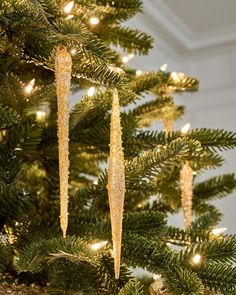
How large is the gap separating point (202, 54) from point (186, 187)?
1.22 metres

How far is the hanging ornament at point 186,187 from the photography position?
725mm

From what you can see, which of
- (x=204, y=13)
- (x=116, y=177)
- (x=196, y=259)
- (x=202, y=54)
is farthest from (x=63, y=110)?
(x=202, y=54)

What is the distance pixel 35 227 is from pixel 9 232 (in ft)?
0.09

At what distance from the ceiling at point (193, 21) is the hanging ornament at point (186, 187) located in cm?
101

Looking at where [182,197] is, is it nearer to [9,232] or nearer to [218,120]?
[9,232]

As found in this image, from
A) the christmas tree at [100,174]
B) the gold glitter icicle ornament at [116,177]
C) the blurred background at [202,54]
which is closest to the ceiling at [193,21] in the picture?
the blurred background at [202,54]

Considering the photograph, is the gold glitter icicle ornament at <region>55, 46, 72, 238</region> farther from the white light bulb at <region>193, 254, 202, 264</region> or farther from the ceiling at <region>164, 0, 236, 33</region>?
the ceiling at <region>164, 0, 236, 33</region>

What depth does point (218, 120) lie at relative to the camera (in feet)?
5.98

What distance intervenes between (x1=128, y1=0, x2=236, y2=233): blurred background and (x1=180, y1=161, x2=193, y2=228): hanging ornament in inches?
37.4

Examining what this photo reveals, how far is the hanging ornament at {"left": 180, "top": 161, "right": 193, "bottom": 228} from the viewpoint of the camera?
Result: 0.72 m

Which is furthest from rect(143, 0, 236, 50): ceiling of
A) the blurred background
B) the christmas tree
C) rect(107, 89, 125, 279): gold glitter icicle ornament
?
rect(107, 89, 125, 279): gold glitter icicle ornament

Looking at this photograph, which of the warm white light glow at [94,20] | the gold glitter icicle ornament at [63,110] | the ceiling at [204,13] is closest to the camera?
the gold glitter icicle ornament at [63,110]

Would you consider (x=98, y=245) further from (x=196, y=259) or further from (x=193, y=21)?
(x=193, y=21)

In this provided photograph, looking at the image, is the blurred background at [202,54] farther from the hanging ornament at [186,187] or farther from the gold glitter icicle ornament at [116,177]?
the gold glitter icicle ornament at [116,177]
